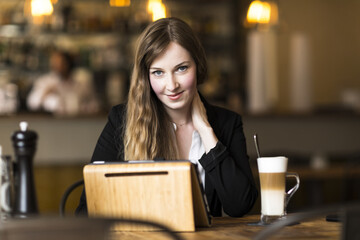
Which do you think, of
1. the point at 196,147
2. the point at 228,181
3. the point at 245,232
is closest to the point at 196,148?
the point at 196,147

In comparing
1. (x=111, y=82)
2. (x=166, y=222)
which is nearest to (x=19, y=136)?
(x=166, y=222)

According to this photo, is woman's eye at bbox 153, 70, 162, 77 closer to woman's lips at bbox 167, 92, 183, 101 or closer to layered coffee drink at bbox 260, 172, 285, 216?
woman's lips at bbox 167, 92, 183, 101

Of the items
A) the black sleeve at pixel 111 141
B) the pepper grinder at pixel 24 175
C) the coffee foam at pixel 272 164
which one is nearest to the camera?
the pepper grinder at pixel 24 175

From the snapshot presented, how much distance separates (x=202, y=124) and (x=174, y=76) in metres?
0.20

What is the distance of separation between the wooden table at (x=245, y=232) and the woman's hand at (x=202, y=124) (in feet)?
1.24

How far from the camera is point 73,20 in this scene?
686 cm

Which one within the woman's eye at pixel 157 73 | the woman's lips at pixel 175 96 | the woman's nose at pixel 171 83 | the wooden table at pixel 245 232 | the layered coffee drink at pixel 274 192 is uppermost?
the woman's eye at pixel 157 73

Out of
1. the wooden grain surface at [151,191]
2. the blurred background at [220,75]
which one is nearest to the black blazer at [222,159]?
the wooden grain surface at [151,191]

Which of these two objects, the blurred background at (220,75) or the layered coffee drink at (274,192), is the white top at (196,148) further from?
the blurred background at (220,75)

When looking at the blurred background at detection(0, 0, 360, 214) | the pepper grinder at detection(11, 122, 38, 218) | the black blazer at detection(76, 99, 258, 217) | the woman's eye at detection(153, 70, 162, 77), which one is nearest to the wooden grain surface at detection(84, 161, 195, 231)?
the pepper grinder at detection(11, 122, 38, 218)

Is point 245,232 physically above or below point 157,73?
below

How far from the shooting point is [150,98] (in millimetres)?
2217

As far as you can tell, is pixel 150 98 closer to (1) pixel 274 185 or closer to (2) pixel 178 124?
(2) pixel 178 124

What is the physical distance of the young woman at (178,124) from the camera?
2.07 meters
